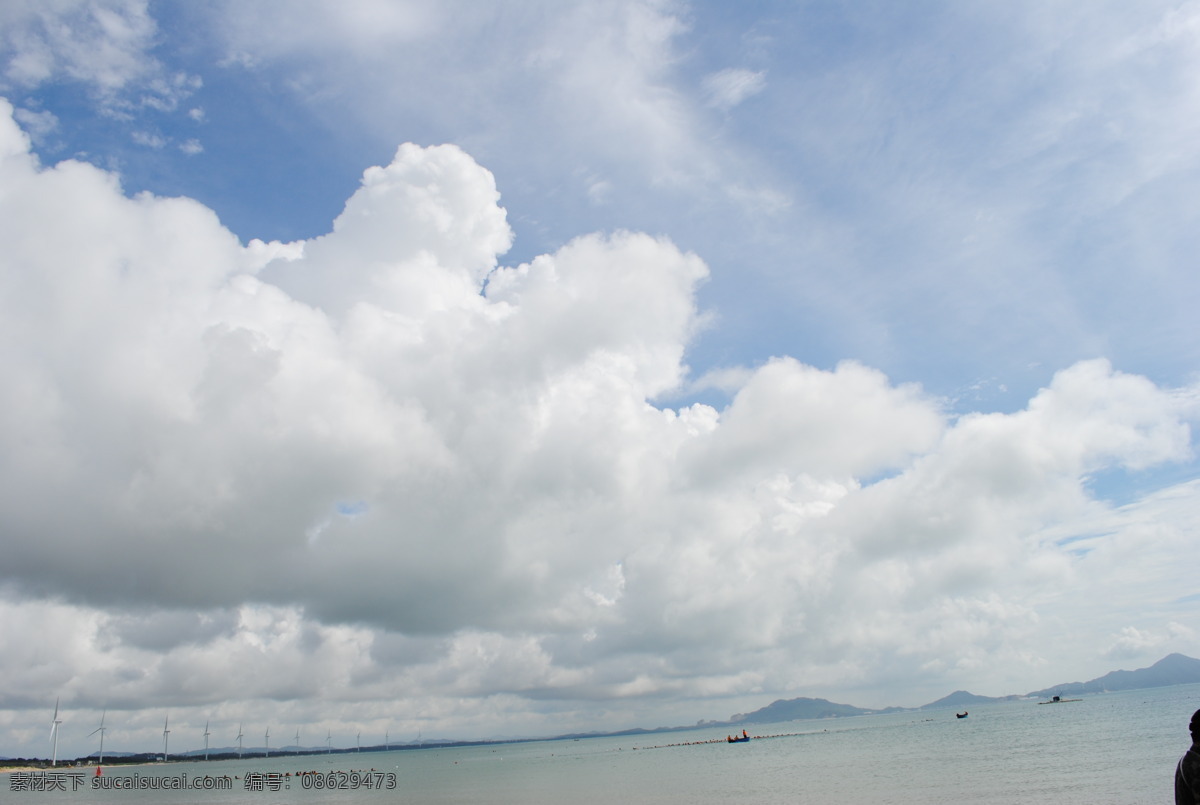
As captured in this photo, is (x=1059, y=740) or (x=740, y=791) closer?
(x=740, y=791)

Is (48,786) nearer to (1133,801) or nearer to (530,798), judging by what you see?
(530,798)

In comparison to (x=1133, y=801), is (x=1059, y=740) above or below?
below

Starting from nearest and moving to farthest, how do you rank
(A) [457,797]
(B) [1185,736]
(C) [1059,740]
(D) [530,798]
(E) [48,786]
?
(D) [530,798] → (A) [457,797] → (B) [1185,736] → (C) [1059,740] → (E) [48,786]

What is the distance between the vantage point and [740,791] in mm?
76875

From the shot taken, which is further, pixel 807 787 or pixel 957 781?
pixel 807 787

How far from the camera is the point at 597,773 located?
128250mm

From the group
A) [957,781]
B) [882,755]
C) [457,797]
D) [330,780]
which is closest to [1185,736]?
[882,755]

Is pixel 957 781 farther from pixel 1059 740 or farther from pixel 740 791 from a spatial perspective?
pixel 1059 740

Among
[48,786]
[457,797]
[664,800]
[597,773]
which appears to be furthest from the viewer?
[48,786]

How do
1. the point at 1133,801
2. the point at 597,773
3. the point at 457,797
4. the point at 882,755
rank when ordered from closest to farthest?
the point at 1133,801 < the point at 457,797 < the point at 882,755 < the point at 597,773

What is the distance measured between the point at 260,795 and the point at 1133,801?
115862 mm

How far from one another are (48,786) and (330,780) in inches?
2696

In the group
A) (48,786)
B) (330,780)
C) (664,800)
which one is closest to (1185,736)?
(664,800)

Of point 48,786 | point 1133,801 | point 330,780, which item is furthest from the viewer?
point 48,786
